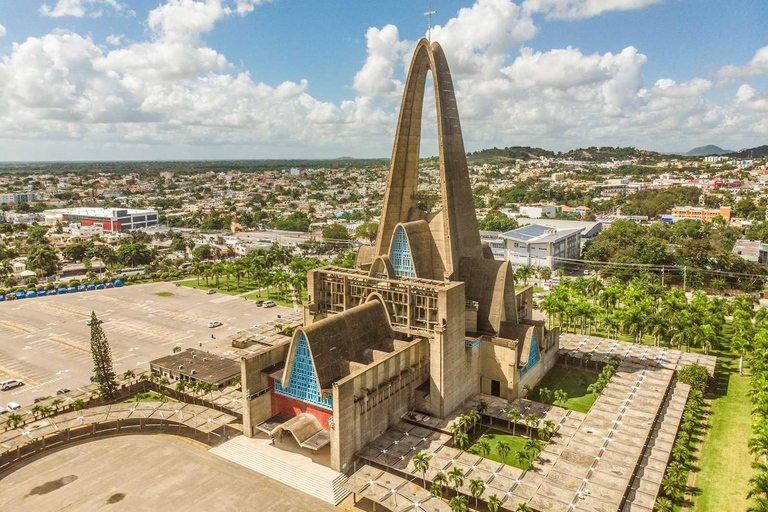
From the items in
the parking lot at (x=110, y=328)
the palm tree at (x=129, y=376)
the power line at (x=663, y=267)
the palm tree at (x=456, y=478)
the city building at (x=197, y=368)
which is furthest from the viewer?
the power line at (x=663, y=267)

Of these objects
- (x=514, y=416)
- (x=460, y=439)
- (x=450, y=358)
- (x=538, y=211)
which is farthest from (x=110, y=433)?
(x=538, y=211)

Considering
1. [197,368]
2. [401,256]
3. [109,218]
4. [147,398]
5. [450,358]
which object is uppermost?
[401,256]

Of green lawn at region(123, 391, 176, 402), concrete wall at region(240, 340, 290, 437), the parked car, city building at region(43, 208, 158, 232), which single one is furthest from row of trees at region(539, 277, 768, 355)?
city building at region(43, 208, 158, 232)

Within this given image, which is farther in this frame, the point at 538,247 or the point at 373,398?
the point at 538,247

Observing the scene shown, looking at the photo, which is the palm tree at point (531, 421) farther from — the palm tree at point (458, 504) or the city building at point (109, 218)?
the city building at point (109, 218)

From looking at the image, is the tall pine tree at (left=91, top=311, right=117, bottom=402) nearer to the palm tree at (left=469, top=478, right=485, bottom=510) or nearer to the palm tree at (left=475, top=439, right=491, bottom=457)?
the palm tree at (left=475, top=439, right=491, bottom=457)

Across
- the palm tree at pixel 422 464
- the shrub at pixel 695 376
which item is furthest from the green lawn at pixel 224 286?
the shrub at pixel 695 376

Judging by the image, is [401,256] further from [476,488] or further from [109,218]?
[109,218]
